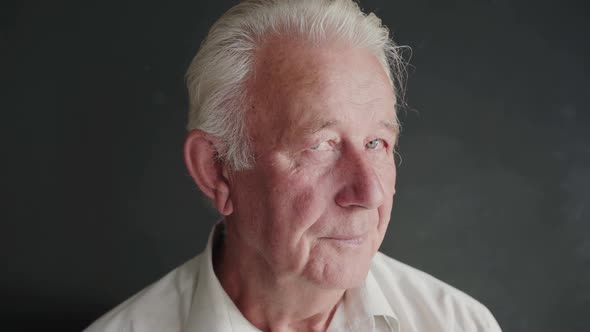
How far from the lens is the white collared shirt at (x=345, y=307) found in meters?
1.91

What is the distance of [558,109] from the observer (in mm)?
2412

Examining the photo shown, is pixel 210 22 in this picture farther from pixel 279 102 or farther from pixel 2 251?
pixel 2 251

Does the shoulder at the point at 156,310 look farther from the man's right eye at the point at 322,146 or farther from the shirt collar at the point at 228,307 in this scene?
the man's right eye at the point at 322,146

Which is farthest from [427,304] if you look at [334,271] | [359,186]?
[359,186]

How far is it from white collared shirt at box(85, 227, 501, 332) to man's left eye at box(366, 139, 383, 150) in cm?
47

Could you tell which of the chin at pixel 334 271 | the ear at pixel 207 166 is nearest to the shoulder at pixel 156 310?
the ear at pixel 207 166

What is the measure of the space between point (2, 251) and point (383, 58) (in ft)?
5.06

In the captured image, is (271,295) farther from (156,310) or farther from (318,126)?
(318,126)

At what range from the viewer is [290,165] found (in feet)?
5.51

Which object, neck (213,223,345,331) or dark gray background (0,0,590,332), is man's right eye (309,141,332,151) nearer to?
neck (213,223,345,331)

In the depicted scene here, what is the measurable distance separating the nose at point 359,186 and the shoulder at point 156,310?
25.9 inches

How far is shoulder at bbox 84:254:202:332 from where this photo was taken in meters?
Answer: 1.95

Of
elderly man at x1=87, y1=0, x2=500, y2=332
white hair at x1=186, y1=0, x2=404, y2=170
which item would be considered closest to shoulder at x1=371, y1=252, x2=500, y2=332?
elderly man at x1=87, y1=0, x2=500, y2=332

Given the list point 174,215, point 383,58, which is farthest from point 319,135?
point 174,215
